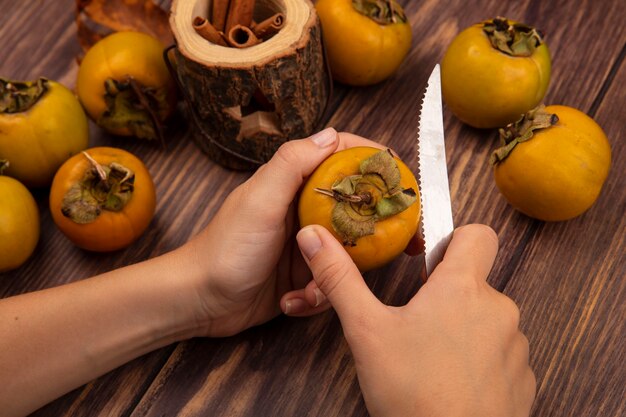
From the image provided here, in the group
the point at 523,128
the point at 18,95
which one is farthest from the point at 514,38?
the point at 18,95

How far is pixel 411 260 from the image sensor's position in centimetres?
119

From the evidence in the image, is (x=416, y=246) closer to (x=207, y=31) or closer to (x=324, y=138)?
(x=324, y=138)

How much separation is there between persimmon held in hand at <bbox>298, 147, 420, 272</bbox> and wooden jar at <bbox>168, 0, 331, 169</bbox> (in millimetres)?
293

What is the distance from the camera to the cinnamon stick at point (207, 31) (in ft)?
3.74

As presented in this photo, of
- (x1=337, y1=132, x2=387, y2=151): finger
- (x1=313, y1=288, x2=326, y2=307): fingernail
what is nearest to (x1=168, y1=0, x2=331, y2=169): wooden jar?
(x1=337, y1=132, x2=387, y2=151): finger

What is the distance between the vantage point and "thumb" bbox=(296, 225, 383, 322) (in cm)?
84

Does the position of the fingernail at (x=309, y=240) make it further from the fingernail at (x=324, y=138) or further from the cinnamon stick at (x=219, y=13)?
the cinnamon stick at (x=219, y=13)

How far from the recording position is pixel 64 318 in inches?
40.9

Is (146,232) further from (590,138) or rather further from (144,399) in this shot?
(590,138)

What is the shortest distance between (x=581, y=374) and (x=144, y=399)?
71 centimetres

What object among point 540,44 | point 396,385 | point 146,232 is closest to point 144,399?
point 146,232

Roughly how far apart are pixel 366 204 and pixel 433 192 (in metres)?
0.14

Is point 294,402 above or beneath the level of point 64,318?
beneath

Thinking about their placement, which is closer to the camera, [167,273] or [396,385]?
[396,385]
